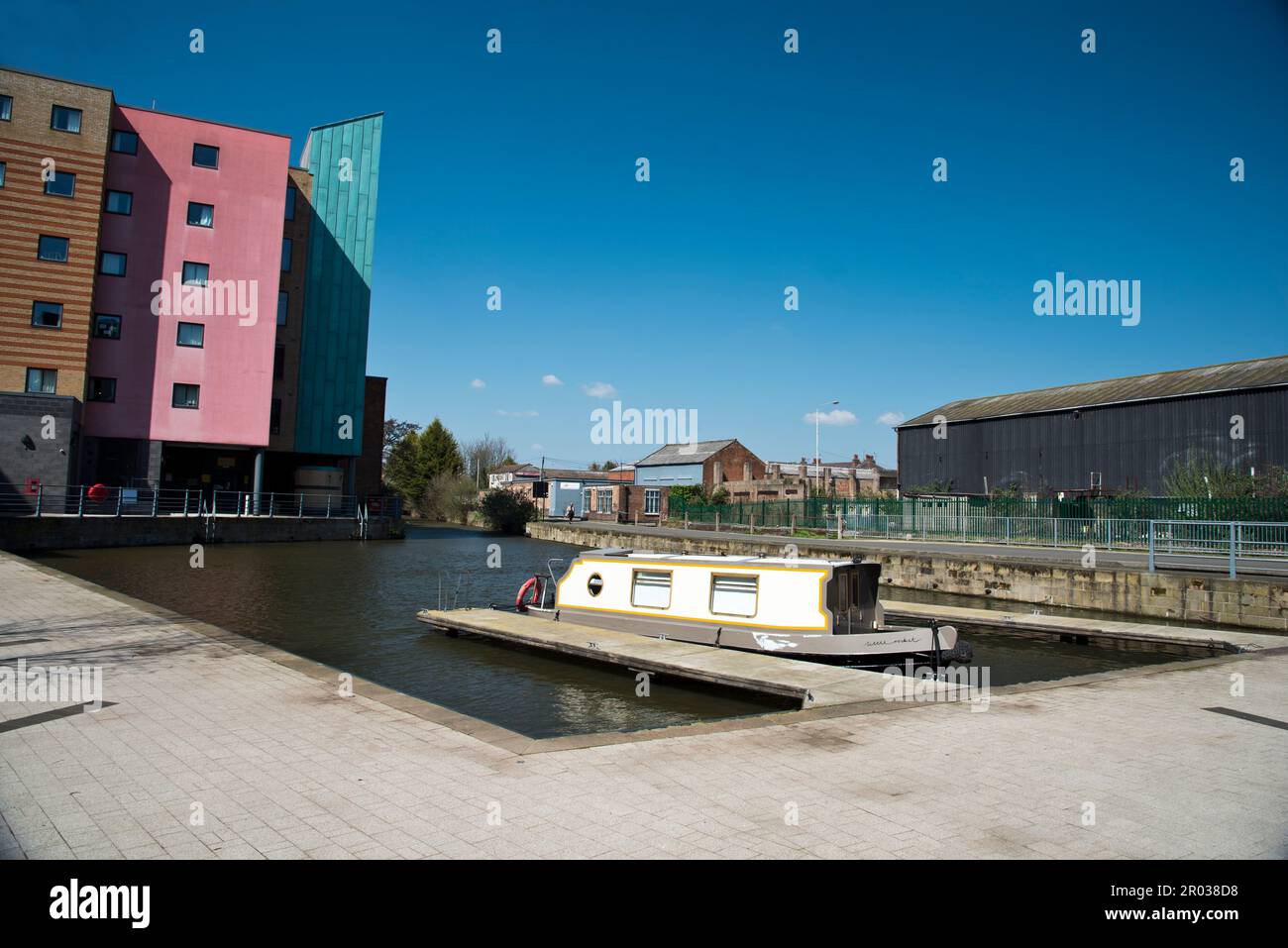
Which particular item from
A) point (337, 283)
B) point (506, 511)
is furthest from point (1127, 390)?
point (337, 283)

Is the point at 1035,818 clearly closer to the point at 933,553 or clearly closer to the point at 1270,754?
the point at 1270,754

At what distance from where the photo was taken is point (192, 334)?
39062 millimetres

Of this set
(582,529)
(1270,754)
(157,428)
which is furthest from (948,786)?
(582,529)

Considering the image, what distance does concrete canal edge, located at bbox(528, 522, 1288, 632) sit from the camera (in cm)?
1755

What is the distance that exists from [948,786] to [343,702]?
580cm

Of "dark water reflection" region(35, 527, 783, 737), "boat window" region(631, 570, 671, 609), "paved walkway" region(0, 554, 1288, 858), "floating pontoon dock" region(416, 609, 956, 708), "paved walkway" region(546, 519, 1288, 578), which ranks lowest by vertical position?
"dark water reflection" region(35, 527, 783, 737)

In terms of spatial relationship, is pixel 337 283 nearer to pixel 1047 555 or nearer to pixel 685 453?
pixel 685 453

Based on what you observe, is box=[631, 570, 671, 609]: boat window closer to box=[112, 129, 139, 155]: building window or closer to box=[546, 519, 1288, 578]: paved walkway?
box=[546, 519, 1288, 578]: paved walkway

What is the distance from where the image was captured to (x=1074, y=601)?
2166cm

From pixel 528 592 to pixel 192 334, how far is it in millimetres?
30014

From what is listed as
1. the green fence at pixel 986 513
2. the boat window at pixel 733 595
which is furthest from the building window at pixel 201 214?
the boat window at pixel 733 595

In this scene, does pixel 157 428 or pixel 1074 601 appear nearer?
pixel 1074 601

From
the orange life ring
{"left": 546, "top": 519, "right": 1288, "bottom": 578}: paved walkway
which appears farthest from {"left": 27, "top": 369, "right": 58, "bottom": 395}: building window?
{"left": 546, "top": 519, "right": 1288, "bottom": 578}: paved walkway

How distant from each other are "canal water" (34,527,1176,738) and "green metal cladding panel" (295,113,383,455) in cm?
1342
